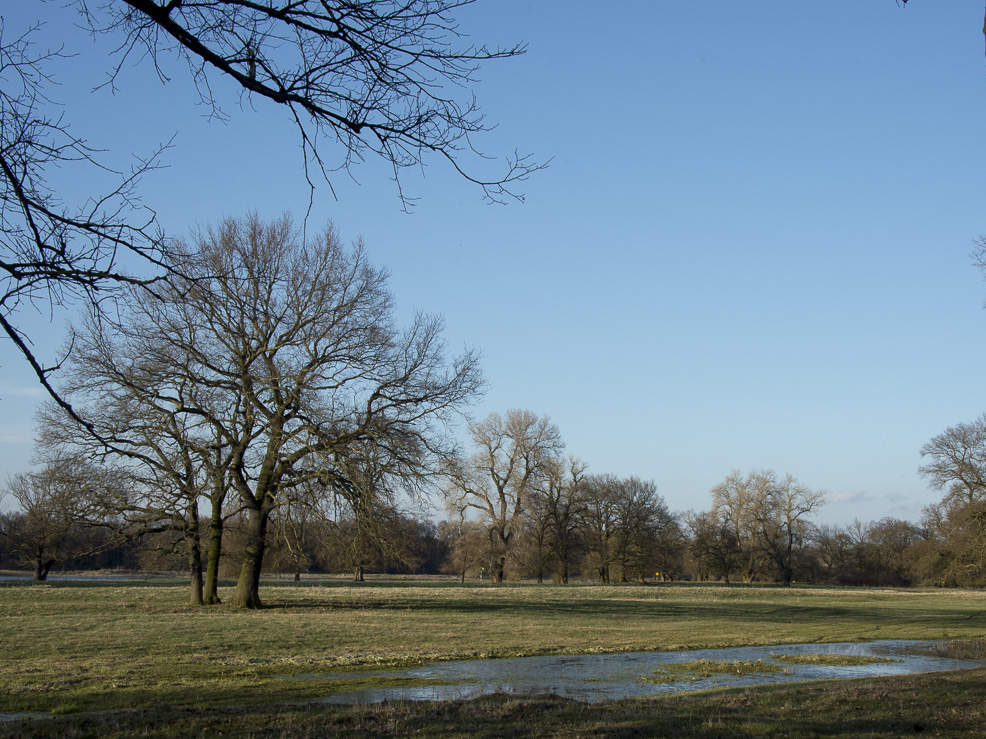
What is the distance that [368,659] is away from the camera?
578 inches

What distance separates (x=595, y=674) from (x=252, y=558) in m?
15.1

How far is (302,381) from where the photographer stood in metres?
23.5

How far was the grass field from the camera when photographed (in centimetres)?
816

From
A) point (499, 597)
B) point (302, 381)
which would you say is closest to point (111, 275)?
point (302, 381)

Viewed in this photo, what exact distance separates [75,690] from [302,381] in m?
13.4

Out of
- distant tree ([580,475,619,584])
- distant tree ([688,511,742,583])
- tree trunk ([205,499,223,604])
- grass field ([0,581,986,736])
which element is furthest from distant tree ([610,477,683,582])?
tree trunk ([205,499,223,604])

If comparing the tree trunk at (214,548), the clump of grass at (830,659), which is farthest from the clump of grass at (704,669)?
the tree trunk at (214,548)

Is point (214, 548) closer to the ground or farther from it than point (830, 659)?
Result: farther from it

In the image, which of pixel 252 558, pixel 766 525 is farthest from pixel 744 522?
pixel 252 558

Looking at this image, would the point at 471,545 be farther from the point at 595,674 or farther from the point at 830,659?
the point at 595,674

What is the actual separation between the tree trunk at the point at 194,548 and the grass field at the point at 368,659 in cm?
106

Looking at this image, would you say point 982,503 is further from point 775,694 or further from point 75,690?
point 75,690

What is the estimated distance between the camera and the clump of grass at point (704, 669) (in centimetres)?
1350

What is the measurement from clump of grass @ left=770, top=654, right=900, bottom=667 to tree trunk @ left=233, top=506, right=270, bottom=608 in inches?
607
